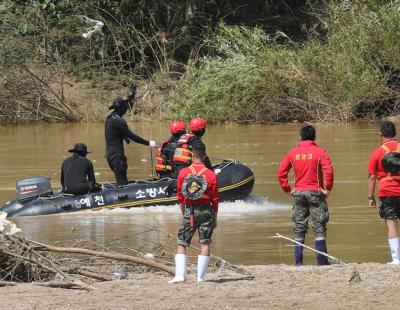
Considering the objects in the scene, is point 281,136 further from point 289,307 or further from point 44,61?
point 289,307

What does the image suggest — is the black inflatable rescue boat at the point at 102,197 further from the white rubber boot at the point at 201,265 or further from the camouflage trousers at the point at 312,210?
the white rubber boot at the point at 201,265

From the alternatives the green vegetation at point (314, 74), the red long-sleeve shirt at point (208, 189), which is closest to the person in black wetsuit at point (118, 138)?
the red long-sleeve shirt at point (208, 189)

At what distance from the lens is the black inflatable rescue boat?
14.9 m

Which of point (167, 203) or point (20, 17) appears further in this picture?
point (20, 17)

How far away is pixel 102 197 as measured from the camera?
14953 mm

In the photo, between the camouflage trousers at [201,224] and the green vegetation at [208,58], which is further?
the green vegetation at [208,58]

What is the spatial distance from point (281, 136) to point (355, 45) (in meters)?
4.24

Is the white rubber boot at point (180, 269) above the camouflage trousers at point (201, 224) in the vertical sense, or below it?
below

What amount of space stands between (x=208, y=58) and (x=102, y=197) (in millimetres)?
17531

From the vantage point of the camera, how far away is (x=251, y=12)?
123 ft

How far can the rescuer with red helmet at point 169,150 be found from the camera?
14570 millimetres

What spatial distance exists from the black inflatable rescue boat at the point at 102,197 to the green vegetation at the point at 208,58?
14290 millimetres

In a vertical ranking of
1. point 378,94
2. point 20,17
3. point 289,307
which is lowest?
point 289,307

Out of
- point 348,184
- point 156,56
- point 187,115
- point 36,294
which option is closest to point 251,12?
point 156,56
